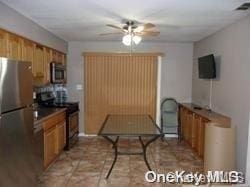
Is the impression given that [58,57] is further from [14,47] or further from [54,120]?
[14,47]

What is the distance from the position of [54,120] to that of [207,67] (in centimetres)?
296

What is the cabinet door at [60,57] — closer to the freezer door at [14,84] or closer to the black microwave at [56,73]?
the black microwave at [56,73]

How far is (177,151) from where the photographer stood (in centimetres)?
536

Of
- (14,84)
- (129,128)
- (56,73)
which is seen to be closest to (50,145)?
(129,128)

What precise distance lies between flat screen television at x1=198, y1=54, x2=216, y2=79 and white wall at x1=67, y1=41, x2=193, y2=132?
1186mm

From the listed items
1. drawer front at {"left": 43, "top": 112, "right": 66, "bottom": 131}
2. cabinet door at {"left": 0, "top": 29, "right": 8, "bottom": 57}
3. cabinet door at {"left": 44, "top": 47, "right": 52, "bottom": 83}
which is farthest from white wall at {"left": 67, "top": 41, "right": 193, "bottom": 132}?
cabinet door at {"left": 0, "top": 29, "right": 8, "bottom": 57}

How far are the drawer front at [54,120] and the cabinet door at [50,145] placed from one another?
0.26 ft

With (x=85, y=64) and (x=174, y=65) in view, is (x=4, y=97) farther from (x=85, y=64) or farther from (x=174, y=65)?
(x=174, y=65)

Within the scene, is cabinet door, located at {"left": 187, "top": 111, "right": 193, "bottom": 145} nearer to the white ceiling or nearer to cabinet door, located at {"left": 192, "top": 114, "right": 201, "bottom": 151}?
cabinet door, located at {"left": 192, "top": 114, "right": 201, "bottom": 151}

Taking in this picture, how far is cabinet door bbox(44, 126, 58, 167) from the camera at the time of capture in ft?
13.1

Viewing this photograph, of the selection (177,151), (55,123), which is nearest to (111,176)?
(55,123)

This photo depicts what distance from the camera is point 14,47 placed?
341 centimetres

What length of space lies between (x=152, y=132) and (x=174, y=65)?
322 centimetres
